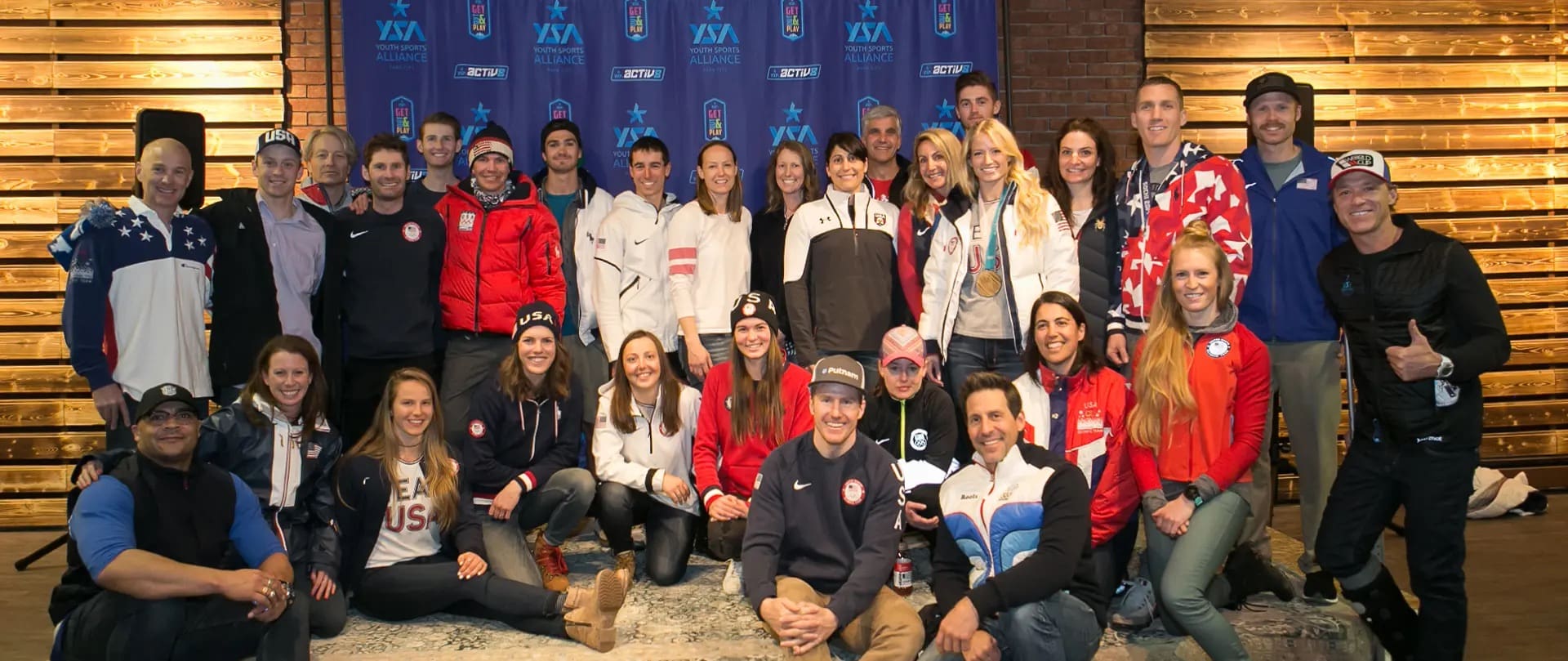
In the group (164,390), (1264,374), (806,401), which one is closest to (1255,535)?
(1264,374)

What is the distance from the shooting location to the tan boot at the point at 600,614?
12.4ft

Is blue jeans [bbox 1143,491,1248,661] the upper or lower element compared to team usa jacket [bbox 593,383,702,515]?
lower

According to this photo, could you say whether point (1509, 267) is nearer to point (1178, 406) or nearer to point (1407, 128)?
point (1407, 128)

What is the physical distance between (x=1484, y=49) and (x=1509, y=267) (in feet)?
4.56

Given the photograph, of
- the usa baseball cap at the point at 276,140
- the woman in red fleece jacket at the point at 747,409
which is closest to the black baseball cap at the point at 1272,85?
the woman in red fleece jacket at the point at 747,409

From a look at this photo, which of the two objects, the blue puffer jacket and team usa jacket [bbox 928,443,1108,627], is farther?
the blue puffer jacket

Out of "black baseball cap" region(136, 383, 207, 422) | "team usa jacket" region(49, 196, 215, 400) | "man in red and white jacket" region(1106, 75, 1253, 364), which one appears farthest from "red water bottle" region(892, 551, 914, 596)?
A: "team usa jacket" region(49, 196, 215, 400)

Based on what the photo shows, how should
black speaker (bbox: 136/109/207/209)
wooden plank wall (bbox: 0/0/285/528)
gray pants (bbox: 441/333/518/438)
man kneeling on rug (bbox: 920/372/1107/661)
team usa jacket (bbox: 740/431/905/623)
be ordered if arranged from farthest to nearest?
wooden plank wall (bbox: 0/0/285/528)
black speaker (bbox: 136/109/207/209)
gray pants (bbox: 441/333/518/438)
team usa jacket (bbox: 740/431/905/623)
man kneeling on rug (bbox: 920/372/1107/661)

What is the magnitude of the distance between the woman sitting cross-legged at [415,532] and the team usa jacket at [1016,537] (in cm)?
129

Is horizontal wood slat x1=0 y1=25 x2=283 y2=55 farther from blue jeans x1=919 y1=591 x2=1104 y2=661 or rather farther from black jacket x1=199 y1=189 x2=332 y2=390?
blue jeans x1=919 y1=591 x2=1104 y2=661

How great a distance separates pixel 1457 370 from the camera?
3.69 meters

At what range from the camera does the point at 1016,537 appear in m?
3.57

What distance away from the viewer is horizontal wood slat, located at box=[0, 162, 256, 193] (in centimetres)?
668

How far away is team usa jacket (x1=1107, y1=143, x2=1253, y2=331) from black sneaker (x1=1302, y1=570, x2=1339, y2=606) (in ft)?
3.46
